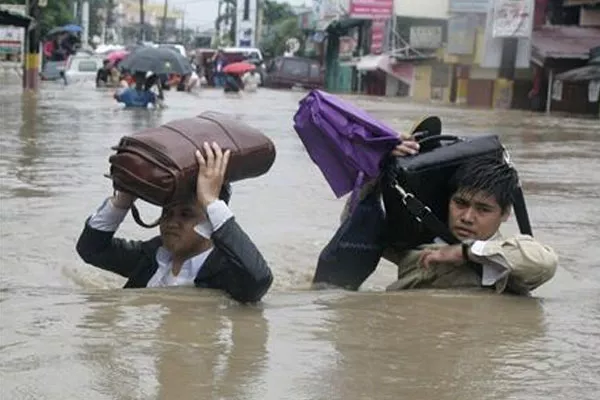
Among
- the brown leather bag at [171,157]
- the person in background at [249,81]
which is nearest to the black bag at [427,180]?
the brown leather bag at [171,157]

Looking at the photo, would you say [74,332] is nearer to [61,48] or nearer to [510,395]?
[510,395]

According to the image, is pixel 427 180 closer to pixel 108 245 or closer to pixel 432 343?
pixel 432 343

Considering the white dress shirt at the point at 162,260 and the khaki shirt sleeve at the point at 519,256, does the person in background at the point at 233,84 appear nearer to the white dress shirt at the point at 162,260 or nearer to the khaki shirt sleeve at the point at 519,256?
the white dress shirt at the point at 162,260

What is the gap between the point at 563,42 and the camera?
3325 centimetres

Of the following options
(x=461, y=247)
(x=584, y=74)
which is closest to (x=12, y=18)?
(x=584, y=74)

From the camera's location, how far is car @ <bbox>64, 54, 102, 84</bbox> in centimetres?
3947

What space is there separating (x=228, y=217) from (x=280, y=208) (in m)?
5.15

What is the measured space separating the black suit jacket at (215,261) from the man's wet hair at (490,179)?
745mm

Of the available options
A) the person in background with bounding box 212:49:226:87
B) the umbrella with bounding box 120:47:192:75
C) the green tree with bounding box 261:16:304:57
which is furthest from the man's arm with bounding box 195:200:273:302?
the green tree with bounding box 261:16:304:57

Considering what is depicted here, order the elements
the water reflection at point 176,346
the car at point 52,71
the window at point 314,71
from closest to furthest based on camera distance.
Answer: the water reflection at point 176,346, the car at point 52,71, the window at point 314,71

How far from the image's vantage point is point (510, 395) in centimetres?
303

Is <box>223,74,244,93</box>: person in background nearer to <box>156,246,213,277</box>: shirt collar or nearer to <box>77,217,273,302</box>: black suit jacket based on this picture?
<box>77,217,273,302</box>: black suit jacket

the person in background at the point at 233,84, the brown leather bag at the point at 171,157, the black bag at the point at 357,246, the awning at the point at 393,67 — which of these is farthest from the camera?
the awning at the point at 393,67

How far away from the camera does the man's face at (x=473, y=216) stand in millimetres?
3978
